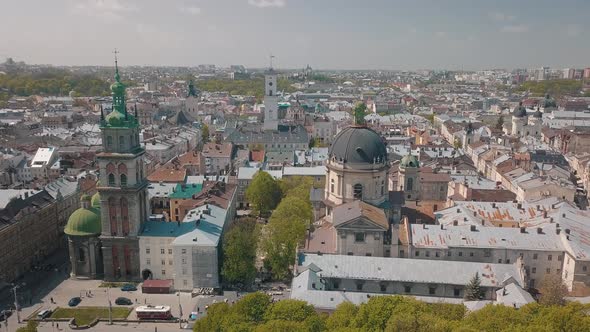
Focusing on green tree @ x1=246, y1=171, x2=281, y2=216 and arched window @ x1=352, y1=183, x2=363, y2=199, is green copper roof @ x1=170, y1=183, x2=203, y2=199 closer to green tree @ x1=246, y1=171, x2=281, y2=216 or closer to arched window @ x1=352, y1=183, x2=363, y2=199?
green tree @ x1=246, y1=171, x2=281, y2=216

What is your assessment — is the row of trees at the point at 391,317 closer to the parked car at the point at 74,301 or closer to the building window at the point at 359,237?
the building window at the point at 359,237

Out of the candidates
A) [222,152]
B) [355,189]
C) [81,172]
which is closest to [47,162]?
[81,172]

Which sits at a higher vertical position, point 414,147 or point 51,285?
point 414,147

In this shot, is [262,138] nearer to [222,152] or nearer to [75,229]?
[222,152]

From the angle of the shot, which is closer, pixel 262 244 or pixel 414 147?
pixel 262 244

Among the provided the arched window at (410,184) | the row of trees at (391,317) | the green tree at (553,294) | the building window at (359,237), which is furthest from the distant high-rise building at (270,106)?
the row of trees at (391,317)

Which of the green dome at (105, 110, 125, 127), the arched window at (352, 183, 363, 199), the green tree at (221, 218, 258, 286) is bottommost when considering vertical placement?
the green tree at (221, 218, 258, 286)

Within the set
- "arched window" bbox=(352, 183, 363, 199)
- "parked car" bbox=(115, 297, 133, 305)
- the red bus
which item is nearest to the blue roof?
"parked car" bbox=(115, 297, 133, 305)
